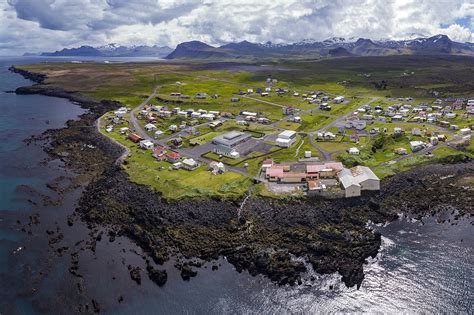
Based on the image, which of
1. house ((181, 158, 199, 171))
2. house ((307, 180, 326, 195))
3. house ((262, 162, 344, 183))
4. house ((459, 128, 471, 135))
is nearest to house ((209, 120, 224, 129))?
house ((181, 158, 199, 171))

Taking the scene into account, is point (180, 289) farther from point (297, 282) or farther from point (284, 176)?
point (284, 176)

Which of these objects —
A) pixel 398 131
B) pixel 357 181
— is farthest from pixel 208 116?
pixel 357 181

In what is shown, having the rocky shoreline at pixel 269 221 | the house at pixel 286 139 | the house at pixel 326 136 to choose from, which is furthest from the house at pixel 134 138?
the house at pixel 326 136

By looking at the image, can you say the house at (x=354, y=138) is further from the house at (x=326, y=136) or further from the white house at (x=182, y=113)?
the white house at (x=182, y=113)

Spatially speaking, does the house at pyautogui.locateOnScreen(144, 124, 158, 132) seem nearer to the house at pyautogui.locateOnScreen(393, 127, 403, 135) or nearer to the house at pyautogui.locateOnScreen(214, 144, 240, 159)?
the house at pyautogui.locateOnScreen(214, 144, 240, 159)

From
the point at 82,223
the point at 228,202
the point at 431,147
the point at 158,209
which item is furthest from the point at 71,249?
the point at 431,147

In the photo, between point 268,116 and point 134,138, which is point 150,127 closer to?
point 134,138
